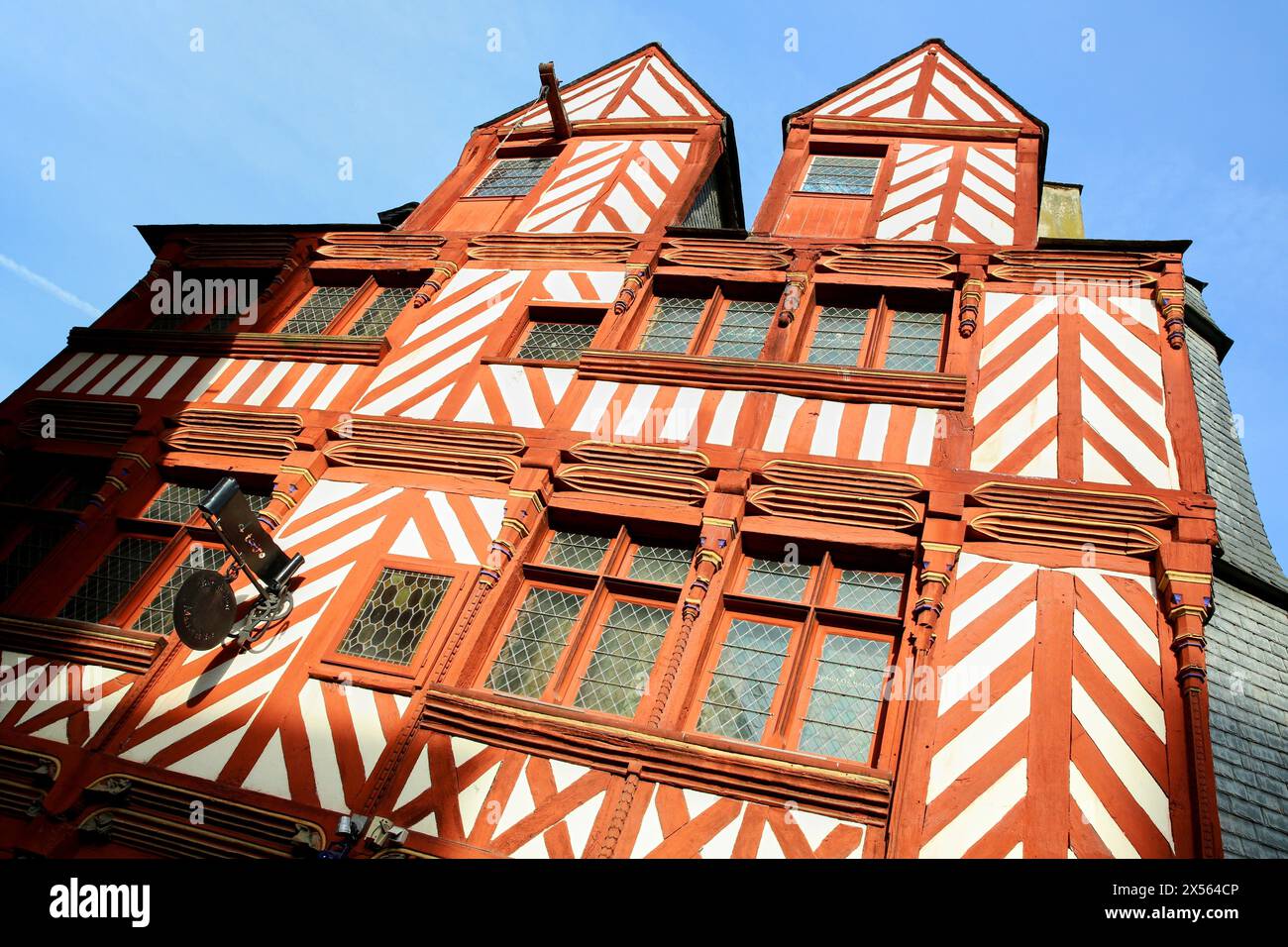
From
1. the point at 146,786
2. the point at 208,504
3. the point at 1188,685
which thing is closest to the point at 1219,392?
the point at 1188,685

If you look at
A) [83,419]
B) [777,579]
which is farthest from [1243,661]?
[83,419]

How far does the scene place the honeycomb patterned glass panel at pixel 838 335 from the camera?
10336 mm

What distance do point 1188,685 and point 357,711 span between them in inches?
231

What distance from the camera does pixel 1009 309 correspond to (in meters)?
10.1

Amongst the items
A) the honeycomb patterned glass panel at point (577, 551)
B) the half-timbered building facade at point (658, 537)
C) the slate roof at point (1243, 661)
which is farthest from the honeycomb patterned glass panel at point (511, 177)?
the slate roof at point (1243, 661)

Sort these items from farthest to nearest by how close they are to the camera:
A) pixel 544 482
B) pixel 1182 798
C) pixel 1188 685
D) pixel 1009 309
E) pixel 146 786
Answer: pixel 1009 309, pixel 544 482, pixel 146 786, pixel 1188 685, pixel 1182 798

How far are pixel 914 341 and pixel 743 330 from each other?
1733 millimetres

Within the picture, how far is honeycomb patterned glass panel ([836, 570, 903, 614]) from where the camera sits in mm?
8242

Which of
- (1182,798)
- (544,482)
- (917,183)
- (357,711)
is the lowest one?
(357,711)

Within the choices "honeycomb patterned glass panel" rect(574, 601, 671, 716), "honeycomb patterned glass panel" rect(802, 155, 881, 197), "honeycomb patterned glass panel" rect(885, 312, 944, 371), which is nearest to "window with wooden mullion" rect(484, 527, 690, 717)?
"honeycomb patterned glass panel" rect(574, 601, 671, 716)

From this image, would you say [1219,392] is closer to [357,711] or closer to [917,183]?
[917,183]

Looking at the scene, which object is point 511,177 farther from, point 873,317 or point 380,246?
point 873,317

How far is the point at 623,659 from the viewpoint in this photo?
8336mm

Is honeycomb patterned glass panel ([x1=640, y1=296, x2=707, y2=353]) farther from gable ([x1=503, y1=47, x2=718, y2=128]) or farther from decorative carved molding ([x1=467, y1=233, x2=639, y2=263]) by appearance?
gable ([x1=503, y1=47, x2=718, y2=128])
